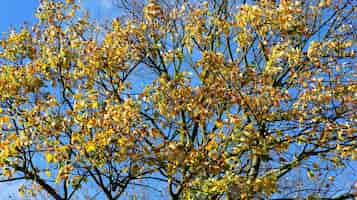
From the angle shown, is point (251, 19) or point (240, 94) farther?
point (251, 19)

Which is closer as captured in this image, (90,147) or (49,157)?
(90,147)

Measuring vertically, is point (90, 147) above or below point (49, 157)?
below

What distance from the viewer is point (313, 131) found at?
951cm

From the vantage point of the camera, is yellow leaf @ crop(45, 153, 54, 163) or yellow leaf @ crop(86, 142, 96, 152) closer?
yellow leaf @ crop(86, 142, 96, 152)

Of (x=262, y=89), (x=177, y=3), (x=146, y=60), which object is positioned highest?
(x=177, y=3)

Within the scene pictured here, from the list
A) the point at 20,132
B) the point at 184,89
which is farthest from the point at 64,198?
the point at 184,89

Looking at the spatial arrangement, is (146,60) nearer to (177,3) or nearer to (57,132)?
(177,3)

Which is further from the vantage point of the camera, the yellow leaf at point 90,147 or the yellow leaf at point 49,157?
the yellow leaf at point 49,157

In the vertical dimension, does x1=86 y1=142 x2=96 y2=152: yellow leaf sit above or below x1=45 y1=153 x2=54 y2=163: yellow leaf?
below

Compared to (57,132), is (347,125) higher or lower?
Answer: lower

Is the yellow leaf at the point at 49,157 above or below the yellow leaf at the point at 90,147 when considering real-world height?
above

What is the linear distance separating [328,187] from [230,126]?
2453 millimetres

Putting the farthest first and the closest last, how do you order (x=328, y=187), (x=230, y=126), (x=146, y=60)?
(x=146, y=60)
(x=328, y=187)
(x=230, y=126)

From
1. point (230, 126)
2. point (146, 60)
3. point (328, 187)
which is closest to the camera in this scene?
point (230, 126)
